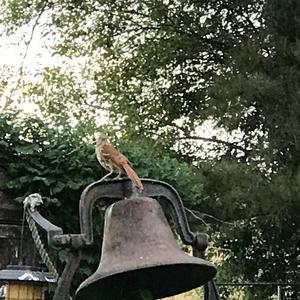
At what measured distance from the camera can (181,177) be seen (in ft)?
14.2

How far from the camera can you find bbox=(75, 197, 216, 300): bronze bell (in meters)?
2.11

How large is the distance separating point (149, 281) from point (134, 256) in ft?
0.66

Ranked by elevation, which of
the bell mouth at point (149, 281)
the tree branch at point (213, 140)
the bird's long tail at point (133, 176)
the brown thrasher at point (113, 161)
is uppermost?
the tree branch at point (213, 140)

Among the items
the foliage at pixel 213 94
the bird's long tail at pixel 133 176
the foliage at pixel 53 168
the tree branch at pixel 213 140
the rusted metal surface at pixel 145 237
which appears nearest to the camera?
the rusted metal surface at pixel 145 237

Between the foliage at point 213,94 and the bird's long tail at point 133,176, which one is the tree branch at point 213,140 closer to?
the foliage at point 213,94

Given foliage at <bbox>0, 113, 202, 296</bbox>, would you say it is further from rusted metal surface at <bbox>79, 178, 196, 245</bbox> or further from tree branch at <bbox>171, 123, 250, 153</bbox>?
tree branch at <bbox>171, 123, 250, 153</bbox>

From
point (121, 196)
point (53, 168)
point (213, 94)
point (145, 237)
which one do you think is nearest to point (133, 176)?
point (121, 196)

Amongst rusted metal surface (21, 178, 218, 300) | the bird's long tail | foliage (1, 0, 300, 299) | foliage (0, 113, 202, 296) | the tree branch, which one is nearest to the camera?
rusted metal surface (21, 178, 218, 300)

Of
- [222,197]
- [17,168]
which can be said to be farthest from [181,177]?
[222,197]

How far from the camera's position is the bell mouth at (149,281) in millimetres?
2158

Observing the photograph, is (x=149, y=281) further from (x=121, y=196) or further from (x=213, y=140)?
(x=213, y=140)

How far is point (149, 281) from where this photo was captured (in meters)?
2.29

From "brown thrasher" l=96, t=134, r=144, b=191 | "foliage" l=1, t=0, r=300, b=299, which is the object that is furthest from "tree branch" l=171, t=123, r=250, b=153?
"brown thrasher" l=96, t=134, r=144, b=191

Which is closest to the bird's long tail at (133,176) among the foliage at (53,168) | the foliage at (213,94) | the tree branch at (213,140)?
the foliage at (53,168)
